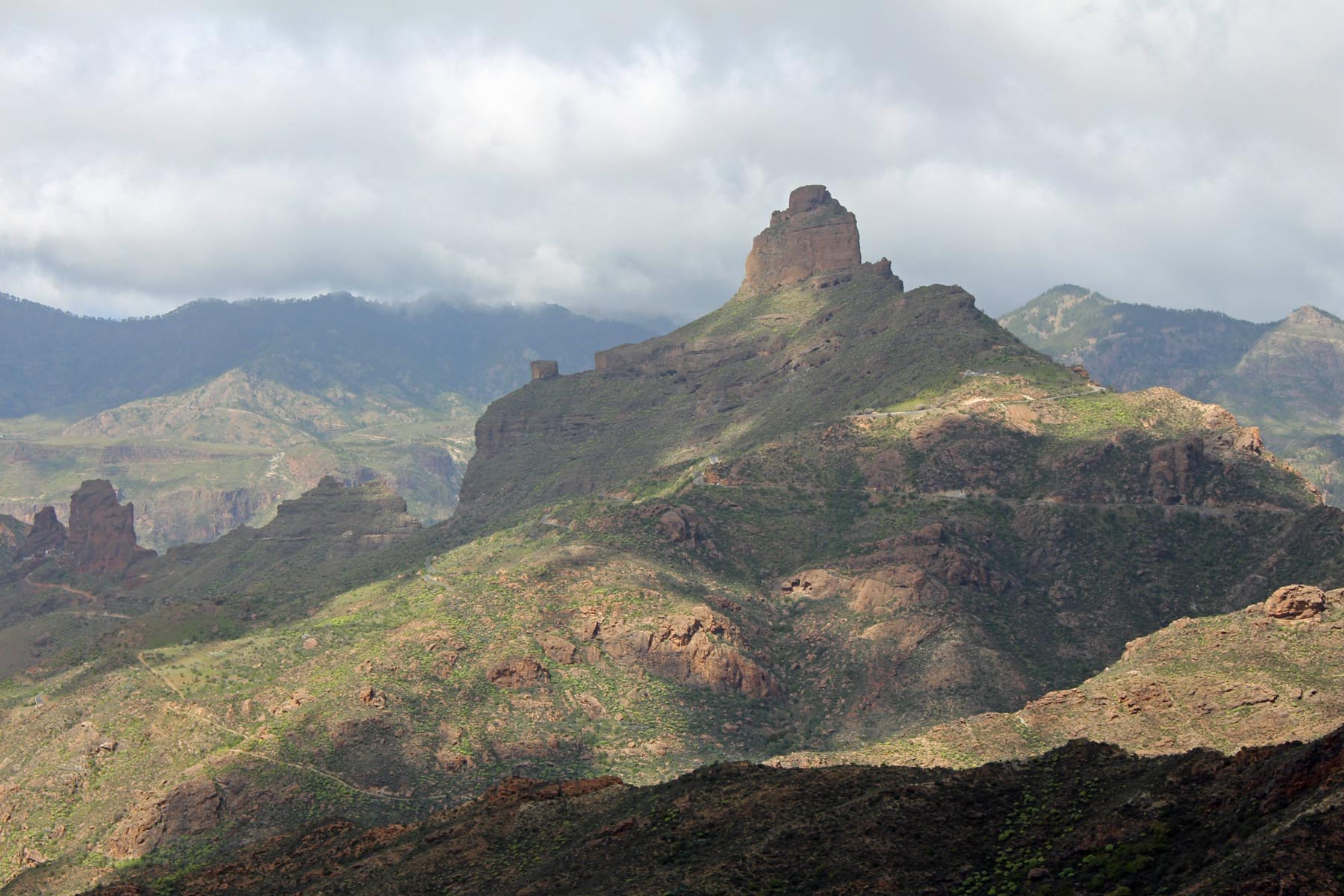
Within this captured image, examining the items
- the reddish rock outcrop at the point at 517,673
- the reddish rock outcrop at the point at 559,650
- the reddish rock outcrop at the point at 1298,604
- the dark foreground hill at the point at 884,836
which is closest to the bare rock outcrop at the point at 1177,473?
the reddish rock outcrop at the point at 1298,604

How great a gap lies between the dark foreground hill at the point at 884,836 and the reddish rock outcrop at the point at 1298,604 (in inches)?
1683

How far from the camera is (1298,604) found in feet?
344

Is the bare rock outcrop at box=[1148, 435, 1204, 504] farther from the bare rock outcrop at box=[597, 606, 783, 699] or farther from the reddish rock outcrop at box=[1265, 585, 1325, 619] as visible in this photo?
the bare rock outcrop at box=[597, 606, 783, 699]

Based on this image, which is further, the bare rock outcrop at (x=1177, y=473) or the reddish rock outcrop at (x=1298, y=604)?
the bare rock outcrop at (x=1177, y=473)

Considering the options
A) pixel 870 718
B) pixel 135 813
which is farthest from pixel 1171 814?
pixel 135 813

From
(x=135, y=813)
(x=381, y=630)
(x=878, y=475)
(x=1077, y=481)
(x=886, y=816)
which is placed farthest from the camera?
(x=878, y=475)

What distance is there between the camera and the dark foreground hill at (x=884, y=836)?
47125mm

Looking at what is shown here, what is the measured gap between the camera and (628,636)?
14125 cm

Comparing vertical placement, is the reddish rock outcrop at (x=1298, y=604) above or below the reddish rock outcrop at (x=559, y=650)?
above

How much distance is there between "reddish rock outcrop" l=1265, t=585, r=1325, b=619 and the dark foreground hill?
42.7 m

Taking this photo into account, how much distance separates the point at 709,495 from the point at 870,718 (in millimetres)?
52094

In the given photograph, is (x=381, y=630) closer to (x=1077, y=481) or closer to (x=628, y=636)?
(x=628, y=636)

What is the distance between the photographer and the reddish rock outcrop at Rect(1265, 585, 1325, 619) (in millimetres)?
104688

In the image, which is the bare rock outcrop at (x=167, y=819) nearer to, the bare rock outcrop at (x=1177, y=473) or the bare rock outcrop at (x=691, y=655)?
the bare rock outcrop at (x=691, y=655)
